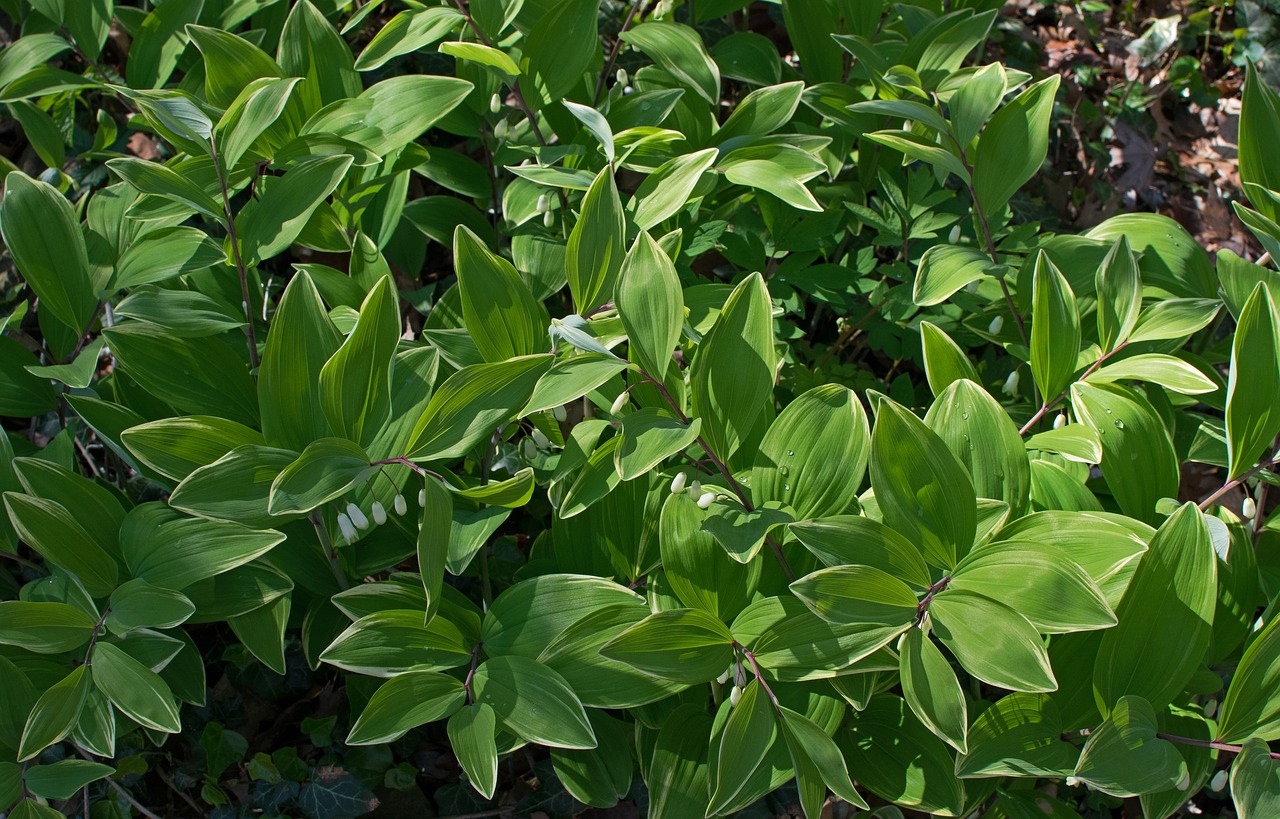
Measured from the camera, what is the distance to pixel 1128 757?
4.15 feet

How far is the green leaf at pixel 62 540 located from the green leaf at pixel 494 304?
686mm

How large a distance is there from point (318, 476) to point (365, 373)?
178mm

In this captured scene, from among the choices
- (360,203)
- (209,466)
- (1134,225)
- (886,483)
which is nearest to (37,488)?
(209,466)

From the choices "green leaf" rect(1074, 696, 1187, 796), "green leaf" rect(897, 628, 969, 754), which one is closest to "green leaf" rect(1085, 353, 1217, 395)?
"green leaf" rect(1074, 696, 1187, 796)

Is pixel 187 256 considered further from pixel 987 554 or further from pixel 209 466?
pixel 987 554

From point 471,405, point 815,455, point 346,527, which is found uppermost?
point 471,405

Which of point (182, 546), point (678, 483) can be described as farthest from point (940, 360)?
point (182, 546)

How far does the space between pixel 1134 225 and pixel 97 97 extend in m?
2.80

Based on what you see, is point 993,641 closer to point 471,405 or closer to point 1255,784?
point 1255,784

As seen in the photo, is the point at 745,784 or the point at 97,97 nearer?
the point at 745,784

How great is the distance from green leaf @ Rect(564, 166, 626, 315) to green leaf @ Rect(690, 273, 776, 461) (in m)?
0.23

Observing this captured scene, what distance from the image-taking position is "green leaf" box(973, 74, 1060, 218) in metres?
1.83

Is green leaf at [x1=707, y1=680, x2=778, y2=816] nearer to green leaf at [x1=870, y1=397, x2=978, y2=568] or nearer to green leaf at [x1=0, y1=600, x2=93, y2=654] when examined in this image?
green leaf at [x1=870, y1=397, x2=978, y2=568]

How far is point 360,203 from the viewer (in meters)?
2.06
